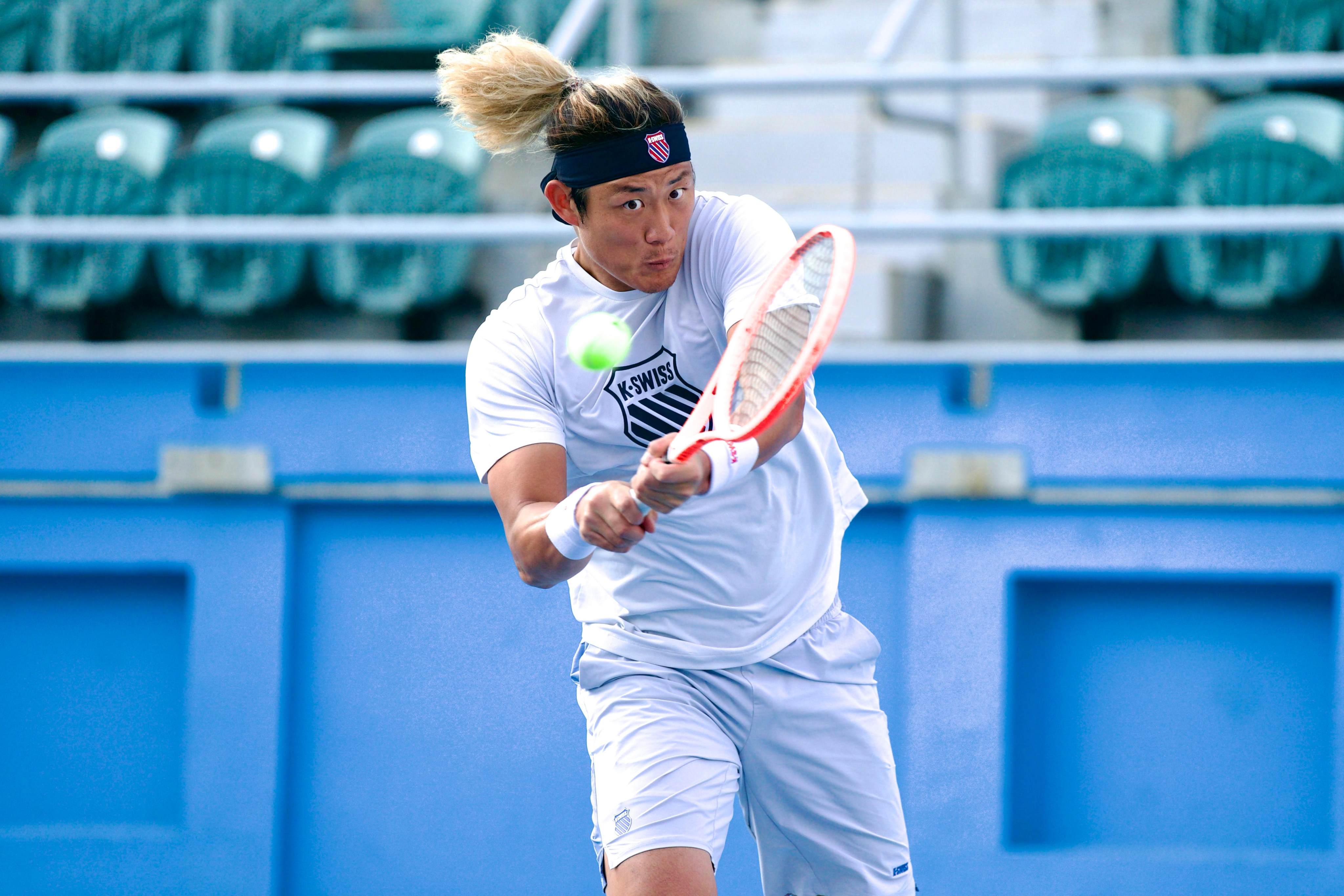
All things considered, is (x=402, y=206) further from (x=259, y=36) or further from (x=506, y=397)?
(x=506, y=397)

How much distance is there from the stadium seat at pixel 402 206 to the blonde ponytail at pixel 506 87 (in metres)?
2.23

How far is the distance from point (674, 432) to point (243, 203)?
9.90 feet

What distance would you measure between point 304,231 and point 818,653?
2134 mm

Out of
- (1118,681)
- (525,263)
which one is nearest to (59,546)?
(525,263)

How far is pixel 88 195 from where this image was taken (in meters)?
5.50

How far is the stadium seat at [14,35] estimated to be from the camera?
641 cm

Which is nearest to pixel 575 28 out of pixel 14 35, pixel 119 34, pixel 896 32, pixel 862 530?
pixel 896 32

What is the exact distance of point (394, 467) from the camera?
4.41 meters

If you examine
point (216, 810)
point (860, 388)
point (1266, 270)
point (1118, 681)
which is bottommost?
point (216, 810)

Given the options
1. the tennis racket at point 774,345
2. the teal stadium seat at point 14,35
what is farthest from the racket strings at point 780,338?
the teal stadium seat at point 14,35

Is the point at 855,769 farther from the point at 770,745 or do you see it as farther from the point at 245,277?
the point at 245,277

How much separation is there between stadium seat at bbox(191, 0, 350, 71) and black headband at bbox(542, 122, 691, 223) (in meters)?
3.98

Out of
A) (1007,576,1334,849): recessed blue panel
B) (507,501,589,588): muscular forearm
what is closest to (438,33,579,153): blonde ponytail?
(507,501,589,588): muscular forearm

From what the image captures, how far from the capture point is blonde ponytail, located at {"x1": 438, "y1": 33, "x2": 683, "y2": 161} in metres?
2.74
